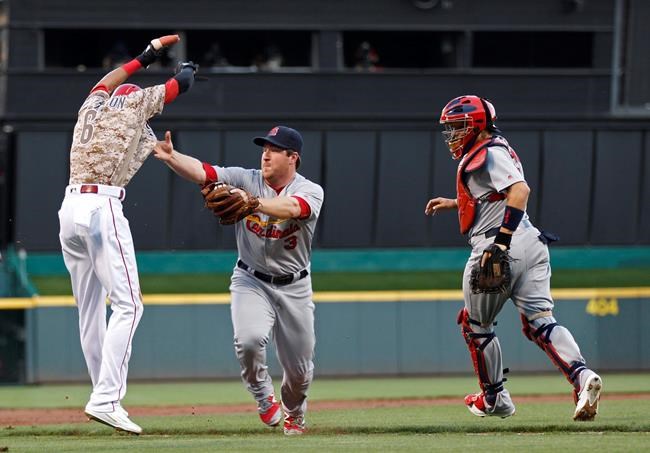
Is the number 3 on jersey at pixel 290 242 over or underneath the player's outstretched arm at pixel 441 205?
underneath

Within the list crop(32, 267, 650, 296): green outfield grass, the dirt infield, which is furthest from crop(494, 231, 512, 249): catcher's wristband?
crop(32, 267, 650, 296): green outfield grass

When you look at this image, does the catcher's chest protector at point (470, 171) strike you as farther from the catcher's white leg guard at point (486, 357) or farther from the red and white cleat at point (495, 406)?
the red and white cleat at point (495, 406)

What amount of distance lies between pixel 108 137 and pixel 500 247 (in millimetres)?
2431

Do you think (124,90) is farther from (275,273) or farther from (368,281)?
(368,281)

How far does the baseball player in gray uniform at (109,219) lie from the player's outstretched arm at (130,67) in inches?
3.7

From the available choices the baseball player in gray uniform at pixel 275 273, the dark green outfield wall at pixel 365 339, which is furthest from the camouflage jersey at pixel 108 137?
the dark green outfield wall at pixel 365 339

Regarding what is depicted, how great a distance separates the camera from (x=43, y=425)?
971 centimetres

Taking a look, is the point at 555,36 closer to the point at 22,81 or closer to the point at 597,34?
the point at 597,34

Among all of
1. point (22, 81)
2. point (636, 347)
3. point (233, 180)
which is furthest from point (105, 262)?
point (22, 81)

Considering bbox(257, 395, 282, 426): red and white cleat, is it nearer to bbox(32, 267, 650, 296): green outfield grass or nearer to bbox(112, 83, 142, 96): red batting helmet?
bbox(112, 83, 142, 96): red batting helmet

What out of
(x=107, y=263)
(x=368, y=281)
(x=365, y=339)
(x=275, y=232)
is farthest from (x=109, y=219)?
(x=368, y=281)

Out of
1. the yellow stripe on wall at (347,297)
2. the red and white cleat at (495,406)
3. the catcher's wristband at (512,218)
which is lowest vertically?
the yellow stripe on wall at (347,297)

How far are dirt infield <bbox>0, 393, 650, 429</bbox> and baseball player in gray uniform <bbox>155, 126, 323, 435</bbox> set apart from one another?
2.77m

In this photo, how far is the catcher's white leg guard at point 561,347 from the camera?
7.89 metres
